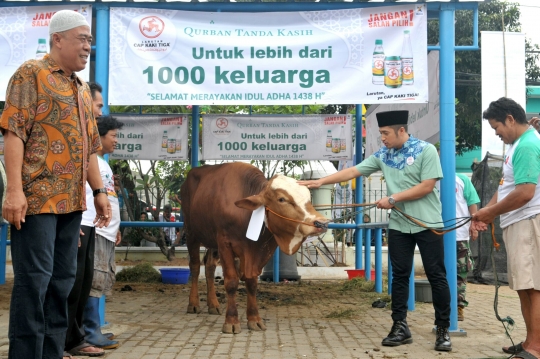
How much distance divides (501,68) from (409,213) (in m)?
8.21

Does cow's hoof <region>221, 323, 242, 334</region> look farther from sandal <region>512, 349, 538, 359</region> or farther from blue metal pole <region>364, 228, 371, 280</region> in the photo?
blue metal pole <region>364, 228, 371, 280</region>

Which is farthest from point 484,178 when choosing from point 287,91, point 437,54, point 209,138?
point 287,91

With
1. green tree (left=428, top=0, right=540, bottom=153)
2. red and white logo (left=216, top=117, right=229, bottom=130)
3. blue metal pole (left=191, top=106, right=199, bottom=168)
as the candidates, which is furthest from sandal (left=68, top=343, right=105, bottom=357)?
green tree (left=428, top=0, right=540, bottom=153)

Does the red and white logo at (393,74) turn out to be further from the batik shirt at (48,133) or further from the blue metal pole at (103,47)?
the batik shirt at (48,133)

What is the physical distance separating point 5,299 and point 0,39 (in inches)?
150

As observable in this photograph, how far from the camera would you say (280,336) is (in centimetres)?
639

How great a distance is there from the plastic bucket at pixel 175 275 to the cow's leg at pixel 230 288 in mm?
4182

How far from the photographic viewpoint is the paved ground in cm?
555

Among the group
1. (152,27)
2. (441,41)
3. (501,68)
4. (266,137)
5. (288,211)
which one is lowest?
(288,211)

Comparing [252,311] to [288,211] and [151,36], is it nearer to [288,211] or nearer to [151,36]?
[288,211]

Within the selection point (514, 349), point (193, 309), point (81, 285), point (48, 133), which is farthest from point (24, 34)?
point (514, 349)

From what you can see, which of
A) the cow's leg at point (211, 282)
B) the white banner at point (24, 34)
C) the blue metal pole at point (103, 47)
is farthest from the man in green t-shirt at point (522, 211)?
the white banner at point (24, 34)

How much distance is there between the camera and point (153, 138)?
10.5m

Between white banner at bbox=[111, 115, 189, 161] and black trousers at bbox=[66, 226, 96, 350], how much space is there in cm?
516
